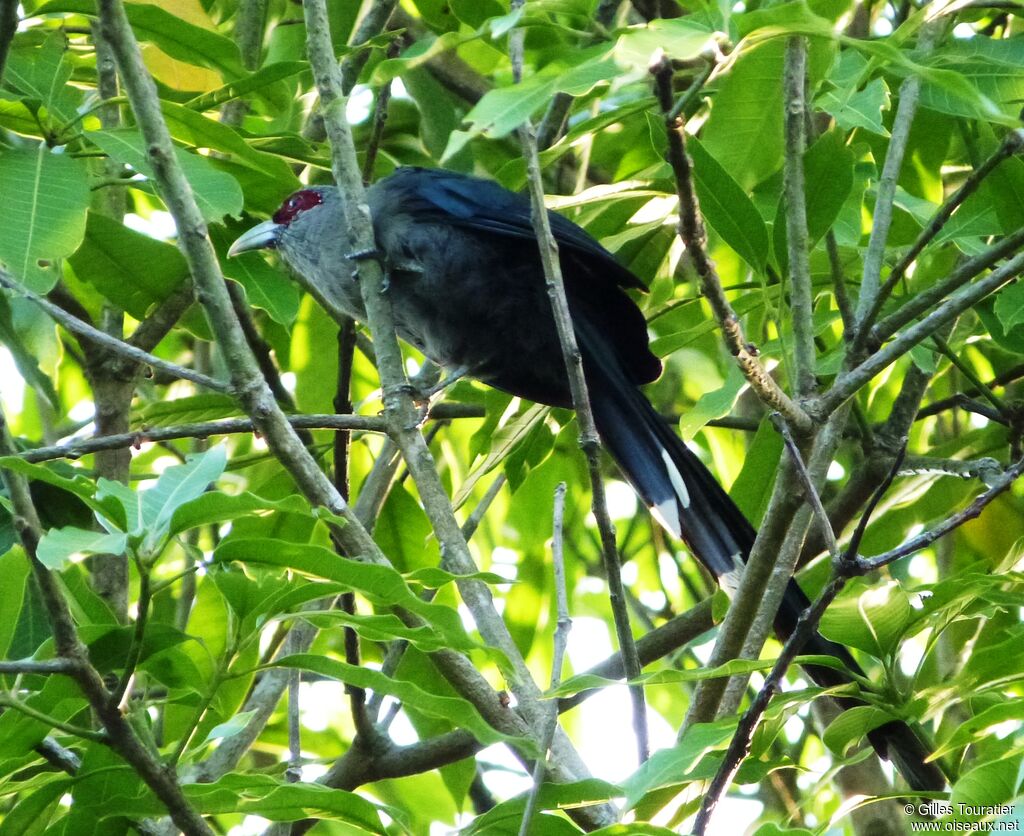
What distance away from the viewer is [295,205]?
4.58m

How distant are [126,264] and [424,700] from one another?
72.5 inches

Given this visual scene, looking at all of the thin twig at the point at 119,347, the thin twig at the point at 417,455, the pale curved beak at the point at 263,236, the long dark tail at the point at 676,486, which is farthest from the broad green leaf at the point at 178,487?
the pale curved beak at the point at 263,236

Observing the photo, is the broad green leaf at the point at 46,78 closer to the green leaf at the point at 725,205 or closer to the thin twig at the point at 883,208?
the green leaf at the point at 725,205

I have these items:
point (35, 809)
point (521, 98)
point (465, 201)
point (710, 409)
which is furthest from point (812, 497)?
point (465, 201)

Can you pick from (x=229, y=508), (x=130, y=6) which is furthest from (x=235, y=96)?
(x=229, y=508)

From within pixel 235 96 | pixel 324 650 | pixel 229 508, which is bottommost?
pixel 324 650

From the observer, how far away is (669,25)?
175 centimetres

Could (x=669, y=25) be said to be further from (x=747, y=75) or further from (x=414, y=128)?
(x=414, y=128)

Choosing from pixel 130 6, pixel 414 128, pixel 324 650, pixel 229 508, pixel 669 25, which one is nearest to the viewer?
pixel 669 25

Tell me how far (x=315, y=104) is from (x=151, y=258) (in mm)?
1190

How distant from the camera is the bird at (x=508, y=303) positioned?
3.79m

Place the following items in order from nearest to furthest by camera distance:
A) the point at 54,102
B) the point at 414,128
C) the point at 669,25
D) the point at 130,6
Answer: the point at 669,25
the point at 54,102
the point at 130,6
the point at 414,128

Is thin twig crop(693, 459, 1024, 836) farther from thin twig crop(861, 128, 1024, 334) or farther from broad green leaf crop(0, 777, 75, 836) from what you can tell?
broad green leaf crop(0, 777, 75, 836)

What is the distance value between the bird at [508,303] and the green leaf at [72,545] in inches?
76.5
